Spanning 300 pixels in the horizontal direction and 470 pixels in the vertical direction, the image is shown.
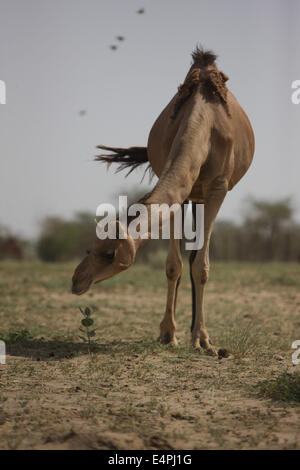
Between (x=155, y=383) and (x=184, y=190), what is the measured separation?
163 cm

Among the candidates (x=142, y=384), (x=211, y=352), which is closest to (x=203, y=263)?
(x=211, y=352)

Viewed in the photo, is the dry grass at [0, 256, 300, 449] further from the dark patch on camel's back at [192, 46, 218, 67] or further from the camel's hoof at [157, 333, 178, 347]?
the dark patch on camel's back at [192, 46, 218, 67]

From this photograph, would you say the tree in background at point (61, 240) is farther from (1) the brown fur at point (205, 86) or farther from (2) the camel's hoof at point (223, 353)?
(2) the camel's hoof at point (223, 353)

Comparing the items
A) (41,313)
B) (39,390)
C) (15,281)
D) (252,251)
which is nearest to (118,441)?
(39,390)

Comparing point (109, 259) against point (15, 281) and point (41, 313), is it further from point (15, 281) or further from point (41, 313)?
point (15, 281)

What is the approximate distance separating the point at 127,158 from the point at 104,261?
391cm

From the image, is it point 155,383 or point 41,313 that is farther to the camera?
point 41,313

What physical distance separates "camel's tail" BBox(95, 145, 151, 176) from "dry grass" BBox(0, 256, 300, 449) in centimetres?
221

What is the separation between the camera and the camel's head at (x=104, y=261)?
13.2 ft

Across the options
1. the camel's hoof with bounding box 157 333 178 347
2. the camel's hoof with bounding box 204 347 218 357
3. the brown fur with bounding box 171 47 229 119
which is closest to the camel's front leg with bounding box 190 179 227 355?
the camel's hoof with bounding box 204 347 218 357

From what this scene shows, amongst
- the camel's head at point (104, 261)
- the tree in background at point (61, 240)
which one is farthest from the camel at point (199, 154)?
the tree in background at point (61, 240)

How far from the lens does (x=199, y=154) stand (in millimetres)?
5320
